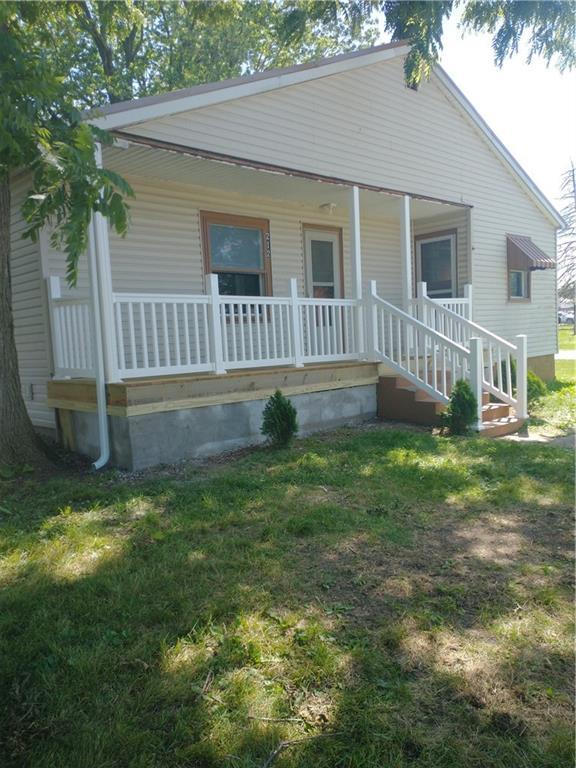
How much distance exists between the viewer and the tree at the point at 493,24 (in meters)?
7.87

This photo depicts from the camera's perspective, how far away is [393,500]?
475 centimetres

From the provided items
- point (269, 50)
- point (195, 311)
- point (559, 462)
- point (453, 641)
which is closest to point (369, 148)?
point (195, 311)

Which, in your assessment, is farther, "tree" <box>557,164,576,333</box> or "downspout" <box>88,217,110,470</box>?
"tree" <box>557,164,576,333</box>

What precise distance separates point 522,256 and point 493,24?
496 cm

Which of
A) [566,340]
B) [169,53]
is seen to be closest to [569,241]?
A: [566,340]

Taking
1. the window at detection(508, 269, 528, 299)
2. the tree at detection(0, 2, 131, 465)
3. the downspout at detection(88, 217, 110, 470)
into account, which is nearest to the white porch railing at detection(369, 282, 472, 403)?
the downspout at detection(88, 217, 110, 470)

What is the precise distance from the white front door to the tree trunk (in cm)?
538

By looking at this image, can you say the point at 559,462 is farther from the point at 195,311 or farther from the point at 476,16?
the point at 476,16

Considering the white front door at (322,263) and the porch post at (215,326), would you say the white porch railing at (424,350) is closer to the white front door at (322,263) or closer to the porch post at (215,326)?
the white front door at (322,263)

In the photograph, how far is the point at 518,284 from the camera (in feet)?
43.6

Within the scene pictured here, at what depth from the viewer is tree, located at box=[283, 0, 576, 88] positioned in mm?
7867

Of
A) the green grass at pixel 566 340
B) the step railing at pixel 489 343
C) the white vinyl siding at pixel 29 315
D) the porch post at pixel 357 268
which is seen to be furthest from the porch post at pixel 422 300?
the green grass at pixel 566 340

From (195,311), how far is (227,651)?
4.49 m

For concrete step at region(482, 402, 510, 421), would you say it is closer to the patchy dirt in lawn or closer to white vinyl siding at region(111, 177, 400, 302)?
the patchy dirt in lawn
